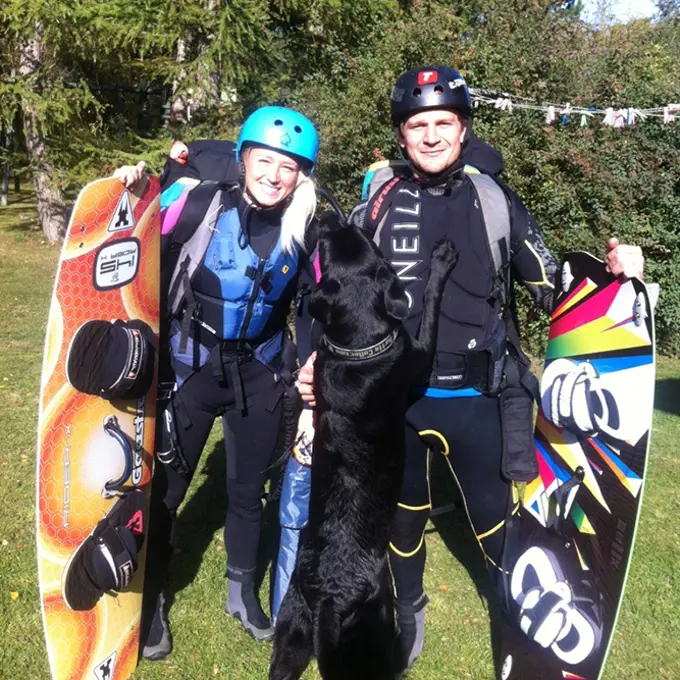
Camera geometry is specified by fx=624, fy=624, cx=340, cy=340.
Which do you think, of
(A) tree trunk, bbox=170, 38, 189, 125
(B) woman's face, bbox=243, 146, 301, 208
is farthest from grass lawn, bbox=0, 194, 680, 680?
(A) tree trunk, bbox=170, 38, 189, 125

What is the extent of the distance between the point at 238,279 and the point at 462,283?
89cm

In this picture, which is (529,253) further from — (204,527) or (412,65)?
(412,65)

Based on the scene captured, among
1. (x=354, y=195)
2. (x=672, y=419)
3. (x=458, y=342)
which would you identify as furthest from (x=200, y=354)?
(x=354, y=195)

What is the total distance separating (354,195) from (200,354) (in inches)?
225

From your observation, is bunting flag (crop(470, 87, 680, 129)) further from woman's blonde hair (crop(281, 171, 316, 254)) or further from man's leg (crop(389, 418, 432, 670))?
man's leg (crop(389, 418, 432, 670))

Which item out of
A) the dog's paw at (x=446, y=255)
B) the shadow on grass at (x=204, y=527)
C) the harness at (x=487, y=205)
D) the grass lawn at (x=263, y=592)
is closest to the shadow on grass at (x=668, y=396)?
the grass lawn at (x=263, y=592)

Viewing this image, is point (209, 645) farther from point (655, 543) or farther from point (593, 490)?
point (655, 543)

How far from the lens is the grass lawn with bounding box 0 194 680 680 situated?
292 cm

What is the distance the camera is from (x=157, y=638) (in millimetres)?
2896

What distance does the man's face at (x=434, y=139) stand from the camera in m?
2.35

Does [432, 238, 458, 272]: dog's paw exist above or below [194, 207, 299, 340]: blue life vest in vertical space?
above

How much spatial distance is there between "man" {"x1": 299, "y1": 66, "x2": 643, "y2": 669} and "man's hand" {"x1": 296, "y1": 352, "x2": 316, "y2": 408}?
1.45 feet

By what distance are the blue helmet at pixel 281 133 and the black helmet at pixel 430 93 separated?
1.19ft

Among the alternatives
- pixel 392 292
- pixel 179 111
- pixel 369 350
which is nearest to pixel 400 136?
pixel 392 292
